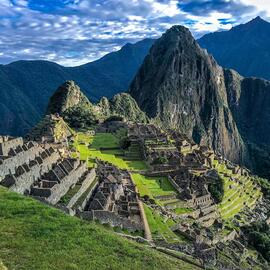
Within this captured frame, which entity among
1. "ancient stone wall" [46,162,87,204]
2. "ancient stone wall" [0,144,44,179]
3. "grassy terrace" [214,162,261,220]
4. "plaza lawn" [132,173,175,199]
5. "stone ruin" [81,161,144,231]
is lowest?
"grassy terrace" [214,162,261,220]

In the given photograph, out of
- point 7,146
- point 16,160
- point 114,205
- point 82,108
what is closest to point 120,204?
point 114,205

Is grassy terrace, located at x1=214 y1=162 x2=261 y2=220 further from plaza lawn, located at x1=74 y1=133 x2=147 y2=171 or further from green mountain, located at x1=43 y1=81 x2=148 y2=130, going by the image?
green mountain, located at x1=43 y1=81 x2=148 y2=130

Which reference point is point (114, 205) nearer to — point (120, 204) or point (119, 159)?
point (120, 204)

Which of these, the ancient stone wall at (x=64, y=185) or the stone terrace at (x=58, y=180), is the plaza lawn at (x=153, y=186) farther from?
the ancient stone wall at (x=64, y=185)

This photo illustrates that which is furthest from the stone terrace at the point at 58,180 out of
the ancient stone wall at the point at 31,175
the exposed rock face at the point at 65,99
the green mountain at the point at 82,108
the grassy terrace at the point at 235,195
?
the exposed rock face at the point at 65,99

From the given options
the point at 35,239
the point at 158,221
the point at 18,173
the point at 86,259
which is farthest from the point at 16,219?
the point at 158,221

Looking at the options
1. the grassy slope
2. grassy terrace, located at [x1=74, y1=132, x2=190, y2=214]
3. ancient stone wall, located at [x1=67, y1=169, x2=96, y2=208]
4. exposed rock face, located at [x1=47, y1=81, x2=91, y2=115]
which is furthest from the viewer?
exposed rock face, located at [x1=47, y1=81, x2=91, y2=115]

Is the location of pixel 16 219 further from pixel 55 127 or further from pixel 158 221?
pixel 55 127

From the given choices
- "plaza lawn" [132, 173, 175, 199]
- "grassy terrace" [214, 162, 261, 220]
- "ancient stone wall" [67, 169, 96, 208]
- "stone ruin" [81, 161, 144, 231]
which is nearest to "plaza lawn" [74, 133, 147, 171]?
"plaza lawn" [132, 173, 175, 199]
